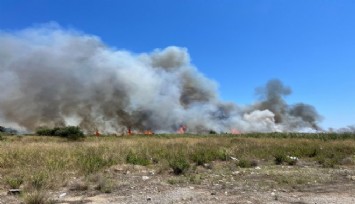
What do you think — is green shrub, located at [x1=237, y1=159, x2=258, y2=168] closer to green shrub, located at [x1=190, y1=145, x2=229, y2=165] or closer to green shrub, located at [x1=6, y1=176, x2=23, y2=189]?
green shrub, located at [x1=190, y1=145, x2=229, y2=165]

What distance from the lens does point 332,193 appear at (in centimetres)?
861

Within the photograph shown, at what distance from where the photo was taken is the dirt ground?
780 cm

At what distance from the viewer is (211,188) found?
30.1 ft

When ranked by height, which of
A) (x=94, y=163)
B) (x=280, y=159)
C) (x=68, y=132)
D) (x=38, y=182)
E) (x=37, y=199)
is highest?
(x=68, y=132)

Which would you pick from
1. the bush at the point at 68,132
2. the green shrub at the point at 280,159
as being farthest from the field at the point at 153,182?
the bush at the point at 68,132

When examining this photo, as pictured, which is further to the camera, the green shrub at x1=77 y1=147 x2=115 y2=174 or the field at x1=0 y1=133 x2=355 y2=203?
the green shrub at x1=77 y1=147 x2=115 y2=174

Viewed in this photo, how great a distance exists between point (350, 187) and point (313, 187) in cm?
92

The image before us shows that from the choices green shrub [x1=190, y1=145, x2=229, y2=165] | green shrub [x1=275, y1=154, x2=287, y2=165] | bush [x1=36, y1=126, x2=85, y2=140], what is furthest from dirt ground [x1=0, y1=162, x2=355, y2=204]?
bush [x1=36, y1=126, x2=85, y2=140]

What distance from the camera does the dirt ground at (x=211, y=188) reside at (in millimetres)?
7797

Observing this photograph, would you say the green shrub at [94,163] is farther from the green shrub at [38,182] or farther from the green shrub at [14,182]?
the green shrub at [14,182]

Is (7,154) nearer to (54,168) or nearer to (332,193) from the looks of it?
(54,168)

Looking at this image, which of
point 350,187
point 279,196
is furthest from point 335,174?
point 279,196

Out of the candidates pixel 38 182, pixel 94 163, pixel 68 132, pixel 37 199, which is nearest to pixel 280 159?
pixel 94 163

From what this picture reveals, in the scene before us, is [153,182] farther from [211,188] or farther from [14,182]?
[14,182]
